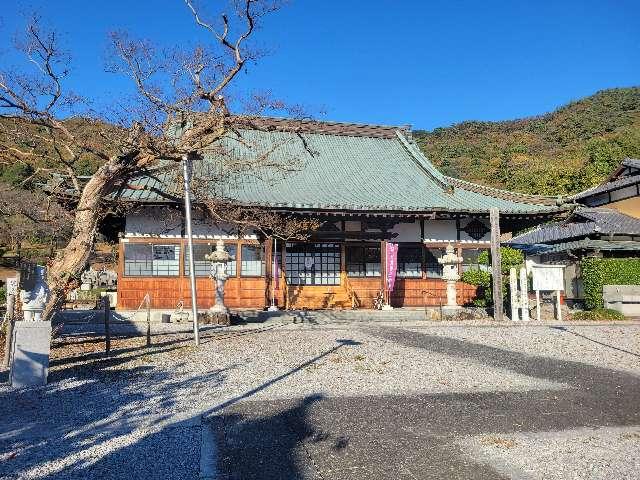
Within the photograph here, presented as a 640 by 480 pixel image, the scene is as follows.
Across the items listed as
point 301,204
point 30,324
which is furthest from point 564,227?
point 30,324

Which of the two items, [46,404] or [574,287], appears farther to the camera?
[574,287]

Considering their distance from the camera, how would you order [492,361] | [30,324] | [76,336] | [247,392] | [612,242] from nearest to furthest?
[247,392]
[30,324]
[492,361]
[76,336]
[612,242]

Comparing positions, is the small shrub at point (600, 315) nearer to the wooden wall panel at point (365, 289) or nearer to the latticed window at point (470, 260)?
the latticed window at point (470, 260)

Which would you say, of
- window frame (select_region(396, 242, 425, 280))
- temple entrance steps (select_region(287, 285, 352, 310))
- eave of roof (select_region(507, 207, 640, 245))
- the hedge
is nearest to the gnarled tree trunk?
temple entrance steps (select_region(287, 285, 352, 310))

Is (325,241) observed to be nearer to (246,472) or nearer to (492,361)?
(492,361)

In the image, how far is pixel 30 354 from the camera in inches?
239

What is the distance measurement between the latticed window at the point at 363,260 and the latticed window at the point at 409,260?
785 millimetres

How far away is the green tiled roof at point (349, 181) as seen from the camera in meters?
15.2

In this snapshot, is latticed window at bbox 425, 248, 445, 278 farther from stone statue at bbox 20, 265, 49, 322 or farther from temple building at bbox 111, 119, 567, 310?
stone statue at bbox 20, 265, 49, 322

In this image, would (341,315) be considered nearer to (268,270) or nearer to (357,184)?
(268,270)

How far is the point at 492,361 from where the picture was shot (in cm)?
774

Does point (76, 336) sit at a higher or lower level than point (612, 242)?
lower

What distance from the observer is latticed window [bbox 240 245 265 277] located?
627 inches

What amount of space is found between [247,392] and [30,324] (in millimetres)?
2885
